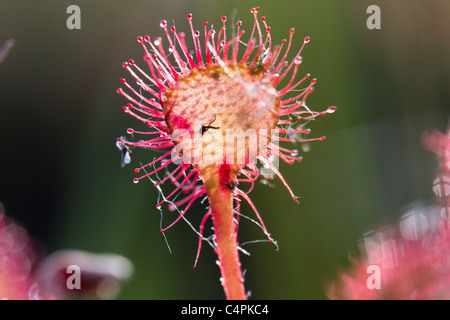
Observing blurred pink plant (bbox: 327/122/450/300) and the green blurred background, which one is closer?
blurred pink plant (bbox: 327/122/450/300)

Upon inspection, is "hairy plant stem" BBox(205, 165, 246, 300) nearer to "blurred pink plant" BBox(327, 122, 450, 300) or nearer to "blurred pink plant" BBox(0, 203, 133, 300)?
"blurred pink plant" BBox(327, 122, 450, 300)

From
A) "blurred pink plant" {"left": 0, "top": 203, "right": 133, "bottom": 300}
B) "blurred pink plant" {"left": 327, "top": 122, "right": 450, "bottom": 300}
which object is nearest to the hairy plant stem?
"blurred pink plant" {"left": 327, "top": 122, "right": 450, "bottom": 300}

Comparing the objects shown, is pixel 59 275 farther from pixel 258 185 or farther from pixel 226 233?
pixel 258 185

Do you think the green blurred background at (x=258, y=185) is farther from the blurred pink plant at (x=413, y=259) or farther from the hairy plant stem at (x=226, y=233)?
the hairy plant stem at (x=226, y=233)

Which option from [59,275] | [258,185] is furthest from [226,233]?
[258,185]

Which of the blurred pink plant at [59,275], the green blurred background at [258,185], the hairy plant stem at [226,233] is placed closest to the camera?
the hairy plant stem at [226,233]

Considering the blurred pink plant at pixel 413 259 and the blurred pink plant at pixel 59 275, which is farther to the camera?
the blurred pink plant at pixel 59 275

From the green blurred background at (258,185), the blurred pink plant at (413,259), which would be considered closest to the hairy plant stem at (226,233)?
the blurred pink plant at (413,259)
